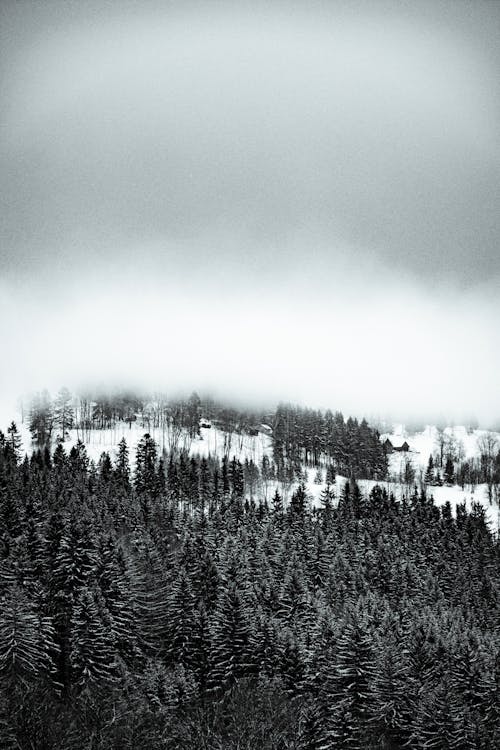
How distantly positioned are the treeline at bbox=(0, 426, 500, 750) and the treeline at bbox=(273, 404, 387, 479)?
247 ft

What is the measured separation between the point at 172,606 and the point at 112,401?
498ft

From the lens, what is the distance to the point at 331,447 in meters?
180

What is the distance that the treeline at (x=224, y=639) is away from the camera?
29.1 metres

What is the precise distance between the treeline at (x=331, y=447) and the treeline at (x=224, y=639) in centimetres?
7522

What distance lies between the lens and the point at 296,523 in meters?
101

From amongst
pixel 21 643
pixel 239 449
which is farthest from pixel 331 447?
pixel 21 643

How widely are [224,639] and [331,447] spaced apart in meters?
138

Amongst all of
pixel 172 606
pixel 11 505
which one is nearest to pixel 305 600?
pixel 172 606

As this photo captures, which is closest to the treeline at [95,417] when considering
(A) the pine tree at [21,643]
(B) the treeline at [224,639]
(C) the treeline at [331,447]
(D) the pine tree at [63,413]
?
(D) the pine tree at [63,413]

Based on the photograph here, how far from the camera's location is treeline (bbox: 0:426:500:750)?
2908cm

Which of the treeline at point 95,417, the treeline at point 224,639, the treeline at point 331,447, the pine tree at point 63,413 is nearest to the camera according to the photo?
the treeline at point 224,639

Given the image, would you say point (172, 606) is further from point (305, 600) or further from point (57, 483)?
point (57, 483)

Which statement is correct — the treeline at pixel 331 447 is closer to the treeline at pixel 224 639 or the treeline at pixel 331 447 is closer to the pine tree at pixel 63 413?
the pine tree at pixel 63 413

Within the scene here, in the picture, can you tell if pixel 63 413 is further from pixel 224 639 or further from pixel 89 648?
pixel 89 648
